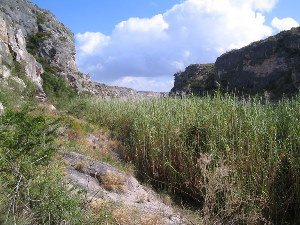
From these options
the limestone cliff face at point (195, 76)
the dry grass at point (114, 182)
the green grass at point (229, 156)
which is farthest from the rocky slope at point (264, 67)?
the dry grass at point (114, 182)

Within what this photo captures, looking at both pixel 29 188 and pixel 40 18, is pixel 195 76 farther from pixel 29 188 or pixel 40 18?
pixel 29 188

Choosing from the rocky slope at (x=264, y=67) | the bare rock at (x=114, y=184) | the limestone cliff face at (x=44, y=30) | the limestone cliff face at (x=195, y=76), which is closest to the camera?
the bare rock at (x=114, y=184)

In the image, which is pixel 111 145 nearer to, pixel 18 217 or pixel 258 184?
pixel 258 184

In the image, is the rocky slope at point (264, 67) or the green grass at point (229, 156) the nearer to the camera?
the green grass at point (229, 156)

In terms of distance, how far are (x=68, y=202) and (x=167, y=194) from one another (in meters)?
2.72

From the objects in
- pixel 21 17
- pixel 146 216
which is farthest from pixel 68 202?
pixel 21 17

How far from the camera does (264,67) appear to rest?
102ft

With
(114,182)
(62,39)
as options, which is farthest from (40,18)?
(114,182)

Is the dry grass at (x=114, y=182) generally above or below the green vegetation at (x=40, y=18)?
below

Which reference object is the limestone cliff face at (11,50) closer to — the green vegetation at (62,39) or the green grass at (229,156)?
the green grass at (229,156)

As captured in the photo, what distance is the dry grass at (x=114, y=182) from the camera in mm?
4199

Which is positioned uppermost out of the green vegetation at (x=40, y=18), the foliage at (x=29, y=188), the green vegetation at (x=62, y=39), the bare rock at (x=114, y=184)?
the green vegetation at (x=40, y=18)

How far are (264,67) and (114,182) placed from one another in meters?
31.4

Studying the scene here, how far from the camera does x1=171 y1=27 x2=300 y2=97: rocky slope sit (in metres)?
26.7
